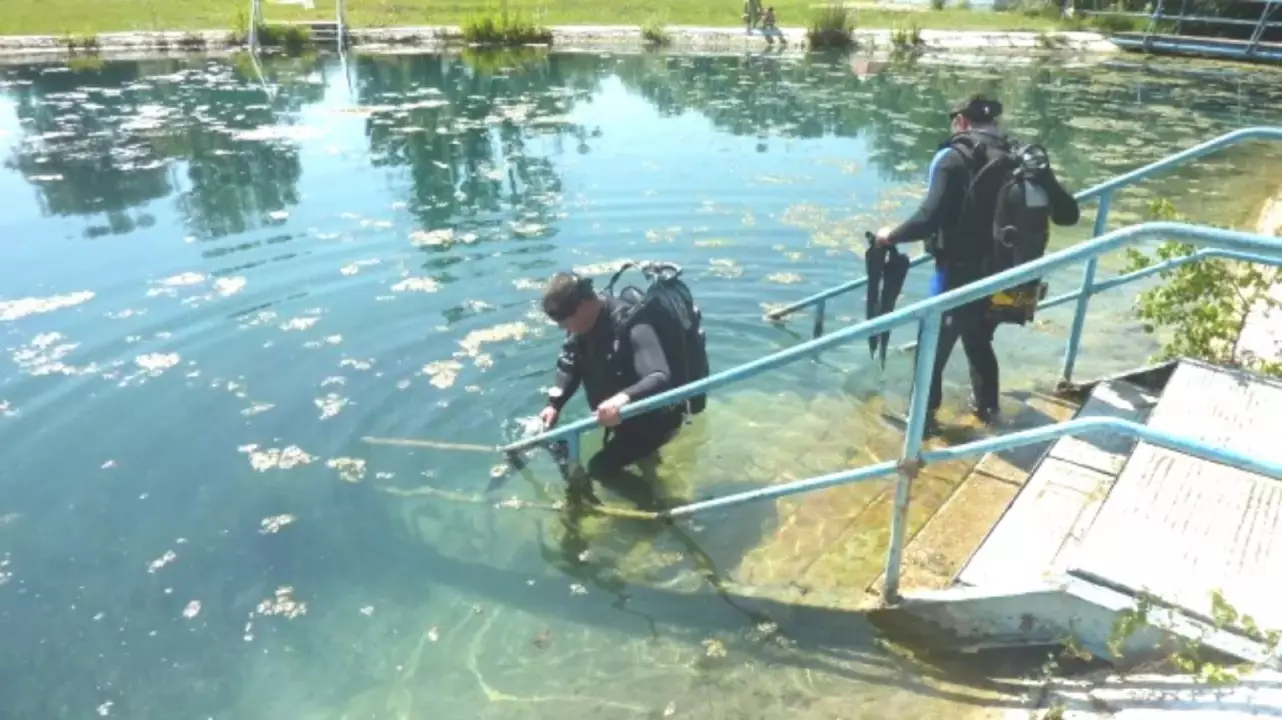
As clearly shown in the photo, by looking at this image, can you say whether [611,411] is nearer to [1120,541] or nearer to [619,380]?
[619,380]

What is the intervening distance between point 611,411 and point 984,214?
2.39 meters

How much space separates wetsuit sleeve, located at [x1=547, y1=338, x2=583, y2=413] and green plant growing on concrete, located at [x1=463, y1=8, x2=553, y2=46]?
77.2ft

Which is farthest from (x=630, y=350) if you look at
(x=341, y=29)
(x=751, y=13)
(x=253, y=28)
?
(x=253, y=28)

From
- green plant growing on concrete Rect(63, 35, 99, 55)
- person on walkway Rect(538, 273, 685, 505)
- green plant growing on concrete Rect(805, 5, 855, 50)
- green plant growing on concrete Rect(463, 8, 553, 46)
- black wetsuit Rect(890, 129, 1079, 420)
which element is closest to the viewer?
person on walkway Rect(538, 273, 685, 505)

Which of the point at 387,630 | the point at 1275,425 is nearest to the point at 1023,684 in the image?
the point at 1275,425

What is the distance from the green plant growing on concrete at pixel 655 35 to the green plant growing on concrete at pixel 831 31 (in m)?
4.18

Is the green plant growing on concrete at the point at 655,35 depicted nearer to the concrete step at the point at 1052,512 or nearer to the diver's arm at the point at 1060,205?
the diver's arm at the point at 1060,205

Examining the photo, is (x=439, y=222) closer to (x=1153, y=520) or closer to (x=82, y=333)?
(x=82, y=333)

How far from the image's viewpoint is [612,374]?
15.7 ft

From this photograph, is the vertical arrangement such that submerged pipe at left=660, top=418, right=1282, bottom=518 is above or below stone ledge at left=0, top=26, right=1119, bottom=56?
below

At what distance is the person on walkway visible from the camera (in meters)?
4.44

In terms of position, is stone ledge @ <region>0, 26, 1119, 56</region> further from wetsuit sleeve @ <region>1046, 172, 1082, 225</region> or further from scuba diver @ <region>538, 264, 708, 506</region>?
scuba diver @ <region>538, 264, 708, 506</region>

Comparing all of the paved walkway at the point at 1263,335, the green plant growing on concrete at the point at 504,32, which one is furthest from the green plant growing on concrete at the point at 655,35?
the paved walkway at the point at 1263,335

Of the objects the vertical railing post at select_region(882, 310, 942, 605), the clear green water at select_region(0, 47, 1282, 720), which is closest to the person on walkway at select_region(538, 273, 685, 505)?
the clear green water at select_region(0, 47, 1282, 720)
